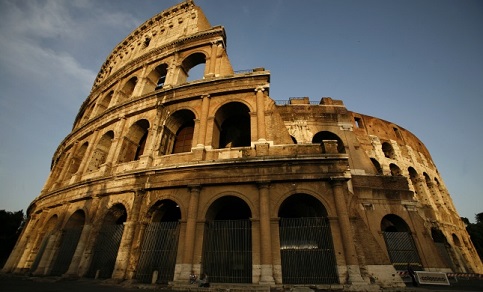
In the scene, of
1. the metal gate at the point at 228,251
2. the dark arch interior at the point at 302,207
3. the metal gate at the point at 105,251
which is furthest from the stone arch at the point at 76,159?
the dark arch interior at the point at 302,207

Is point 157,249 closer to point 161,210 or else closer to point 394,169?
point 161,210

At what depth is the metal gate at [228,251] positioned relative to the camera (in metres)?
8.22

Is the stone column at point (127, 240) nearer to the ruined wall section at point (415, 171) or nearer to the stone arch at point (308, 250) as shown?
the stone arch at point (308, 250)

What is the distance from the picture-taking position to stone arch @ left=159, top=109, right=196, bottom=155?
1187 centimetres

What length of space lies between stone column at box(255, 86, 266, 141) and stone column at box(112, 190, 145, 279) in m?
5.71

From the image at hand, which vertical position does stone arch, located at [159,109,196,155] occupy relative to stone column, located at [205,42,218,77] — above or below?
below

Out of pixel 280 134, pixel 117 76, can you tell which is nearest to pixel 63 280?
pixel 280 134

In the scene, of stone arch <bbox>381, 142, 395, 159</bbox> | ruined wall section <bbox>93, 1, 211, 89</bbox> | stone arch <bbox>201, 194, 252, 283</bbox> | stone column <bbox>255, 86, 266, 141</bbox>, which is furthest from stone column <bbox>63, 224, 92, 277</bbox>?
stone arch <bbox>381, 142, 395, 159</bbox>

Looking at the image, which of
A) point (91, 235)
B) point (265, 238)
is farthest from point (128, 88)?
point (265, 238)

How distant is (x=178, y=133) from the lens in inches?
507

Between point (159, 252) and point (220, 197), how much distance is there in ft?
10.4

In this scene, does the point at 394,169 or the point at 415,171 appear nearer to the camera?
the point at 394,169

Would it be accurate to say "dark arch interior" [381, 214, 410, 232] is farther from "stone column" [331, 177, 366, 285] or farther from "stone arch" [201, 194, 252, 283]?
"stone arch" [201, 194, 252, 283]

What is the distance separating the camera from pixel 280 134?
10.1m
